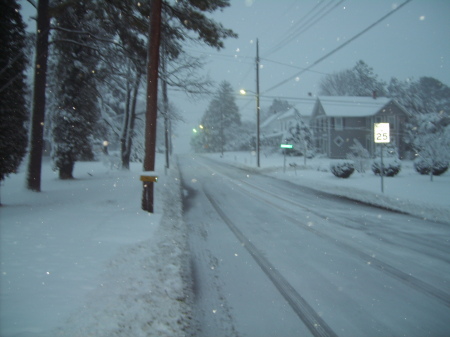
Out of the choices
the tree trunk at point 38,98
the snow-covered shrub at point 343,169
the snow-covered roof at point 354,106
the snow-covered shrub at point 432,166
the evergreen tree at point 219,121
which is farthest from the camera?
the evergreen tree at point 219,121

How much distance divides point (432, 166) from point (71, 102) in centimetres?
2153

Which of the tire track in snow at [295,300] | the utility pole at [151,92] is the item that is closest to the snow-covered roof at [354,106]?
the utility pole at [151,92]

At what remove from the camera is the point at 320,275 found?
5.20 m

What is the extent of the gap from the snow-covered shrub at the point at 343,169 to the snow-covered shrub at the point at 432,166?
456 centimetres

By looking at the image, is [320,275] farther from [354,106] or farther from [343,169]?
[354,106]

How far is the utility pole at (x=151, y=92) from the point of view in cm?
884

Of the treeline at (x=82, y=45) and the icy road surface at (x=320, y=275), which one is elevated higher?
the treeline at (x=82, y=45)

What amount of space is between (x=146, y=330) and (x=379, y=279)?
3797 millimetres

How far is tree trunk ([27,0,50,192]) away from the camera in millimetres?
11516

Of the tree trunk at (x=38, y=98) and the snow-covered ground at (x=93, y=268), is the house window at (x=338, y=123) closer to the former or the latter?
the snow-covered ground at (x=93, y=268)

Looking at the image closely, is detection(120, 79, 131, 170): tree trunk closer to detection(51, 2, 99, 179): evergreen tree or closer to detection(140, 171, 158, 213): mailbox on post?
detection(51, 2, 99, 179): evergreen tree

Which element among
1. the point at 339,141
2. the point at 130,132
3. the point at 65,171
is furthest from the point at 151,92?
the point at 339,141

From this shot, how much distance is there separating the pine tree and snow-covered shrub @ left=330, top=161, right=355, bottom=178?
52.2m

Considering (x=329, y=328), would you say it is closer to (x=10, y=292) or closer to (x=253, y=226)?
(x=10, y=292)
